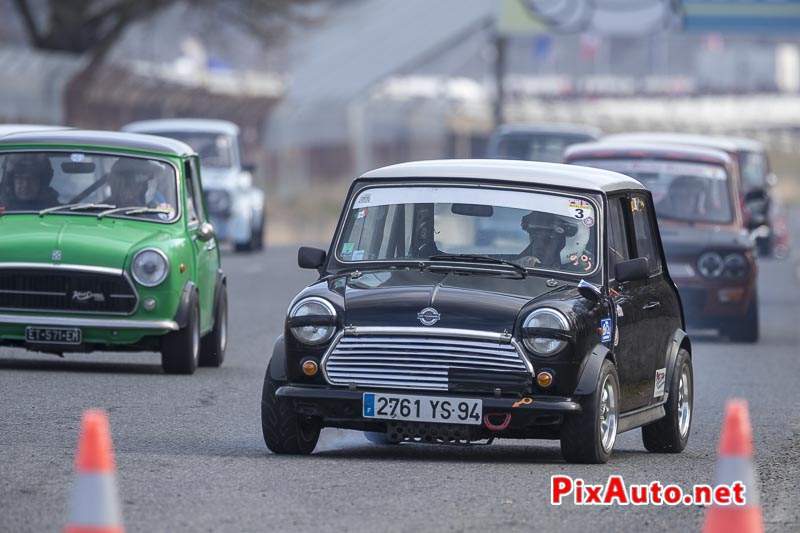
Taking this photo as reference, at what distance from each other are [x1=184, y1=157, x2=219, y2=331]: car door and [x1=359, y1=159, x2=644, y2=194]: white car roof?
3.64 meters

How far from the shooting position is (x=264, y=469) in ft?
27.4

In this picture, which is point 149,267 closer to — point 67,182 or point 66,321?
point 66,321

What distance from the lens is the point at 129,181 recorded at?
13.1 m

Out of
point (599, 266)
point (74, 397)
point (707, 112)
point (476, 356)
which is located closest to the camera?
point (476, 356)

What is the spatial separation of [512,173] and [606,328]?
1.01 metres

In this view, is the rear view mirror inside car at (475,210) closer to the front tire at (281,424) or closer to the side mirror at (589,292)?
the side mirror at (589,292)

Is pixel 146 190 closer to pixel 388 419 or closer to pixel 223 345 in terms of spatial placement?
pixel 223 345

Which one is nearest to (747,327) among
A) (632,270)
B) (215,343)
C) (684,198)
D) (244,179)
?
(684,198)

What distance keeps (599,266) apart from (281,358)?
5.25ft

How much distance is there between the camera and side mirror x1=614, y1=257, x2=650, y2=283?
9.14m

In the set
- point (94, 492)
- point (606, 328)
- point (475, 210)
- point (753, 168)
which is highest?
point (475, 210)

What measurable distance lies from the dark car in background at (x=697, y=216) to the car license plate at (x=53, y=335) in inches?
230

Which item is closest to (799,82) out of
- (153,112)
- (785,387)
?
(153,112)

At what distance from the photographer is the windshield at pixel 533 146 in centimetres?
2412
